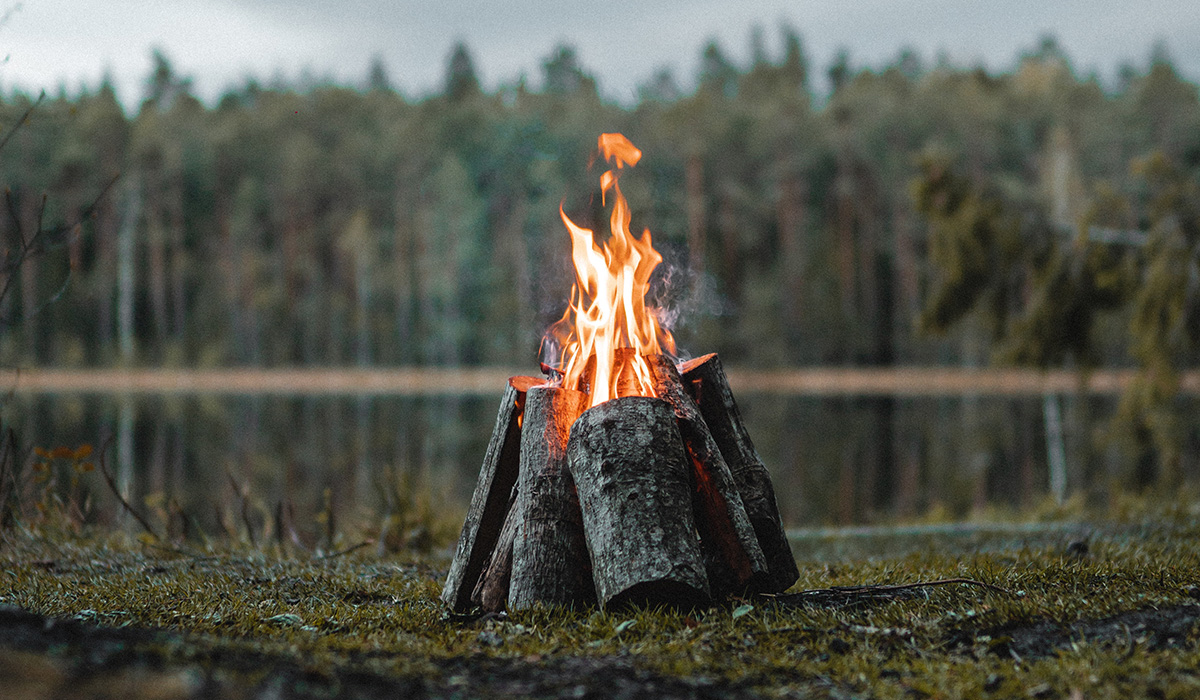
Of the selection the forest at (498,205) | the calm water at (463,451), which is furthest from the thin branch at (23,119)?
the forest at (498,205)

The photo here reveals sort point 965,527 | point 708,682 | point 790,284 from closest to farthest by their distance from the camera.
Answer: point 708,682 < point 965,527 < point 790,284

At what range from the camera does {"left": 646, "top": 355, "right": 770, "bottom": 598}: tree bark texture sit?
3.83 metres

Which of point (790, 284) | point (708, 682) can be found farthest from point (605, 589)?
point (790, 284)

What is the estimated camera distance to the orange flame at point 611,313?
14.6 feet

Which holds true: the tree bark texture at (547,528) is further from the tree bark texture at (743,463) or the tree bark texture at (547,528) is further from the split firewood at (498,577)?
the tree bark texture at (743,463)

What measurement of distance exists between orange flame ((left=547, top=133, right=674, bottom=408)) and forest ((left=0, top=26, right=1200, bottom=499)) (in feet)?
102

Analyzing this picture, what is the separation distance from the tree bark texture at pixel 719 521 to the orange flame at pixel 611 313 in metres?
0.39

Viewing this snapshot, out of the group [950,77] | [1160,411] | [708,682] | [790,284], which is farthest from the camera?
[950,77]

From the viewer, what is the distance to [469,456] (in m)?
17.4

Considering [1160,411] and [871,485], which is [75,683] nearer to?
[1160,411]

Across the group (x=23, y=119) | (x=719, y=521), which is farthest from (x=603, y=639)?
(x=23, y=119)

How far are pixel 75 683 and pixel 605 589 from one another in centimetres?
198

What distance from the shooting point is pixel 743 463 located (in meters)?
4.22

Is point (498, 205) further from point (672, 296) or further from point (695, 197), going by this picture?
point (672, 296)
